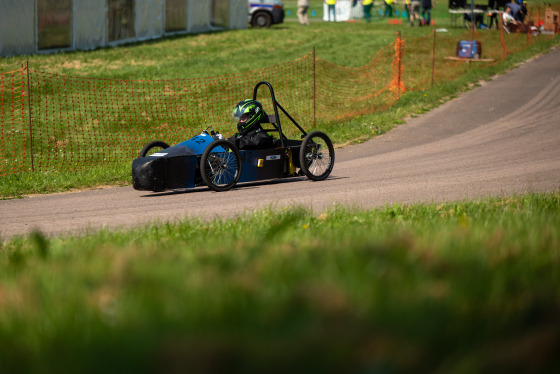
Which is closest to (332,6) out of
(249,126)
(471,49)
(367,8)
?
(367,8)

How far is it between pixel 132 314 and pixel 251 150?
808 centimetres

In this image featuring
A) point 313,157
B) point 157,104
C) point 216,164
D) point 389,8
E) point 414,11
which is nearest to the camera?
point 216,164

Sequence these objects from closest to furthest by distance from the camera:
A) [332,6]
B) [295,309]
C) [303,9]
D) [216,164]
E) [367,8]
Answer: [295,309] < [216,164] < [303,9] < [367,8] < [332,6]

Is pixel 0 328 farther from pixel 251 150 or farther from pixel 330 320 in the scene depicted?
pixel 251 150

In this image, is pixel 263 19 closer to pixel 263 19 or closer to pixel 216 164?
pixel 263 19

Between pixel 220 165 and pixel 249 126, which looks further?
pixel 249 126

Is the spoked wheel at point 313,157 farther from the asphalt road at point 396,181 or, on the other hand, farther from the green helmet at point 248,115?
the green helmet at point 248,115

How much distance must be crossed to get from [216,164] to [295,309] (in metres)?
7.66

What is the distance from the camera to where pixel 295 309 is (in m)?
2.66

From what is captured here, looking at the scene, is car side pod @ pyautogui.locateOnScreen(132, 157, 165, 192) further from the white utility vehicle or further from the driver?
the white utility vehicle

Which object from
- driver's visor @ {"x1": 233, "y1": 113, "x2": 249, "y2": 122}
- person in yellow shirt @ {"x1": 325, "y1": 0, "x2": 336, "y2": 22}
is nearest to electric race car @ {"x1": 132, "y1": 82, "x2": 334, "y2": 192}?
driver's visor @ {"x1": 233, "y1": 113, "x2": 249, "y2": 122}

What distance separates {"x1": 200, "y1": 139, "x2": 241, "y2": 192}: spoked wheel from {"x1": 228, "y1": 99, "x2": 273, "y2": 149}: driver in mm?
354

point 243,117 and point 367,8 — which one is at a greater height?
point 367,8

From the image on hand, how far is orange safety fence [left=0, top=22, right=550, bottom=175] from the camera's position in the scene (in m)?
16.2
